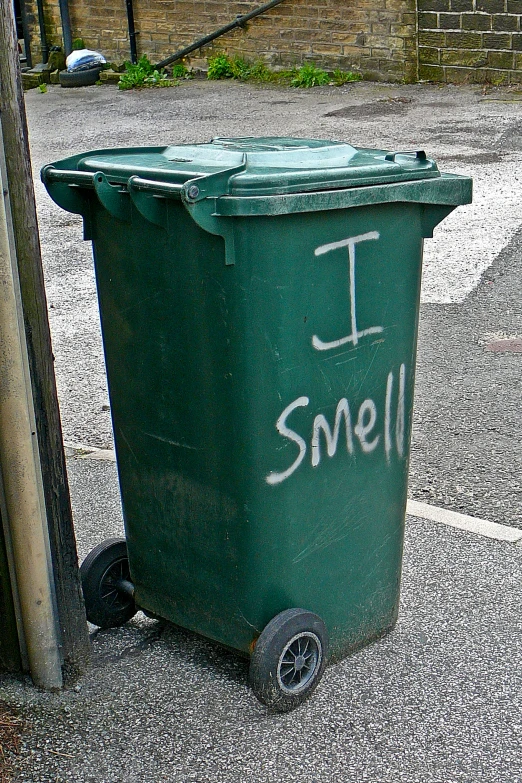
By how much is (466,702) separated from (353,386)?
96cm

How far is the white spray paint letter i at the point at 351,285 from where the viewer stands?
2.59 metres

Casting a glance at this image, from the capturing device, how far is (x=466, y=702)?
2.84m

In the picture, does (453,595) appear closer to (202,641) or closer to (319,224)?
(202,641)

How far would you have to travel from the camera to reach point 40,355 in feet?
8.98

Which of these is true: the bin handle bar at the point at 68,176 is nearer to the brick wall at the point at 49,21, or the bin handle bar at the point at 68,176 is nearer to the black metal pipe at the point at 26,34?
the brick wall at the point at 49,21

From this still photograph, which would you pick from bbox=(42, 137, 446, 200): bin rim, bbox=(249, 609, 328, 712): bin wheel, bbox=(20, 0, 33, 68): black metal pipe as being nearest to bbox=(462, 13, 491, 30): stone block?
bbox=(20, 0, 33, 68): black metal pipe

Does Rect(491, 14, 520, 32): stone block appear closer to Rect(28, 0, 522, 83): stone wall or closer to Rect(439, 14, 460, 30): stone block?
Rect(28, 0, 522, 83): stone wall

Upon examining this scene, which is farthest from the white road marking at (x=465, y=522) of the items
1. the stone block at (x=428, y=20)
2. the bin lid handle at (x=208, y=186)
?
the stone block at (x=428, y=20)

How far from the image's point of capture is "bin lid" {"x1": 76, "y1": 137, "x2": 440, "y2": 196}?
244 centimetres

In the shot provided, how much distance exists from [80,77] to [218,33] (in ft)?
7.42

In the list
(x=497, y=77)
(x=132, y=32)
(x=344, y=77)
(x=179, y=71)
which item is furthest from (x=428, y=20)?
(x=132, y=32)

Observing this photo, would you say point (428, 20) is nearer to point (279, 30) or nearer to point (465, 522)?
point (279, 30)

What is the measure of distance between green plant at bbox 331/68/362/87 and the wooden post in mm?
11939

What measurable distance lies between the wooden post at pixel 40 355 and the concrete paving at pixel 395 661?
0.74 feet
